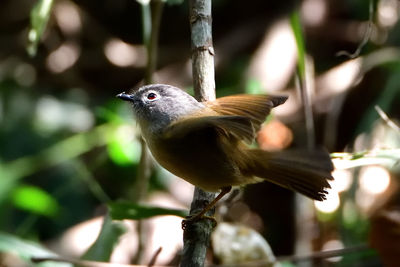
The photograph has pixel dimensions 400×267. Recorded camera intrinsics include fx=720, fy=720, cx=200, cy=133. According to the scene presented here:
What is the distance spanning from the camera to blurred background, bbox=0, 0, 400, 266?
14.2 ft

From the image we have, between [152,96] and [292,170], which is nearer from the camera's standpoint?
[292,170]

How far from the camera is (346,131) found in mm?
5125

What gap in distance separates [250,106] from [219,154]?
275mm

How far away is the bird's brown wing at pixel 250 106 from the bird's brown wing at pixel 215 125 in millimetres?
134

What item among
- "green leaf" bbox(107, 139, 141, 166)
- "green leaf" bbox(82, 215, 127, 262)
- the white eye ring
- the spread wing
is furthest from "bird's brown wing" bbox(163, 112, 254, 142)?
"green leaf" bbox(107, 139, 141, 166)

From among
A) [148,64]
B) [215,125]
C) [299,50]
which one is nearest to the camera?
[215,125]

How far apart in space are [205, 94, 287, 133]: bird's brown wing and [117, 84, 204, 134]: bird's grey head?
10 centimetres

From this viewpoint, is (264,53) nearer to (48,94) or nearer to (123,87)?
(123,87)

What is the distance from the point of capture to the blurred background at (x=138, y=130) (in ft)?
14.2

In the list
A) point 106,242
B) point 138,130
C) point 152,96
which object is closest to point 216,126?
point 152,96

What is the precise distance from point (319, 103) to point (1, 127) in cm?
222

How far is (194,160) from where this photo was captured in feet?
9.44

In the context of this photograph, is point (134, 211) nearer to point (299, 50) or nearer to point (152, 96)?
point (152, 96)

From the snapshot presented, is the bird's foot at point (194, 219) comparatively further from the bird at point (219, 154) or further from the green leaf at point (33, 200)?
the green leaf at point (33, 200)
